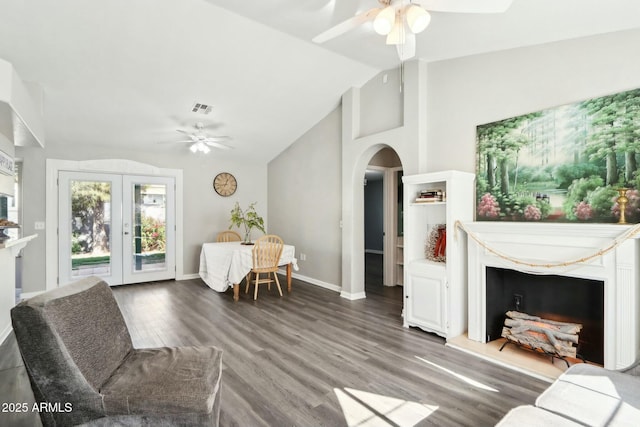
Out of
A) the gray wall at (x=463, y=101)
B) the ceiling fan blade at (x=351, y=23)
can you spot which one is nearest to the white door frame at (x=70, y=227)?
the gray wall at (x=463, y=101)

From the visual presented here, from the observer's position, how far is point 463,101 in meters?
3.55

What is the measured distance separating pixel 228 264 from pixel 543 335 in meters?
3.92

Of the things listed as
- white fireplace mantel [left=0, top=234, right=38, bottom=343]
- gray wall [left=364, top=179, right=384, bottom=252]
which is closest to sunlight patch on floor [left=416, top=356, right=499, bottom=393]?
white fireplace mantel [left=0, top=234, right=38, bottom=343]

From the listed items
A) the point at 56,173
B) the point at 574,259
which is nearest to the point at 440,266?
the point at 574,259

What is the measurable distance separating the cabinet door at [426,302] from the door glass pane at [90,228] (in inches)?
199

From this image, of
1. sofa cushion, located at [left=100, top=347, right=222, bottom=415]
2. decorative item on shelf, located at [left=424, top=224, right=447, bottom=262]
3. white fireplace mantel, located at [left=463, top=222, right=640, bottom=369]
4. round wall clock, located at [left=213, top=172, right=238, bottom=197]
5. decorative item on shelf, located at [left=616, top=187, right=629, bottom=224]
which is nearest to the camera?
sofa cushion, located at [left=100, top=347, right=222, bottom=415]

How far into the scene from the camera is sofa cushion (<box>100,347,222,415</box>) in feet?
4.86

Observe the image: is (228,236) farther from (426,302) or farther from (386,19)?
(386,19)

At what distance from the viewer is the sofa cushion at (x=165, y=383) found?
4.86 feet

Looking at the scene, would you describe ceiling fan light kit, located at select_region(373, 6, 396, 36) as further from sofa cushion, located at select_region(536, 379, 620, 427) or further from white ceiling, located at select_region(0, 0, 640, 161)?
sofa cushion, located at select_region(536, 379, 620, 427)

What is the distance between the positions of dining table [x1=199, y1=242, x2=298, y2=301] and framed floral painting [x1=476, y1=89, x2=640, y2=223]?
307 cm

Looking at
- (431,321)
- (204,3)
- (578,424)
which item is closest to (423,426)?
(578,424)

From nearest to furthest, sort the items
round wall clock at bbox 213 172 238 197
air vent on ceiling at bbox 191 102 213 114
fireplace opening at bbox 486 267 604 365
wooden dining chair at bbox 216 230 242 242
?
fireplace opening at bbox 486 267 604 365 < air vent on ceiling at bbox 191 102 213 114 < wooden dining chair at bbox 216 230 242 242 < round wall clock at bbox 213 172 238 197

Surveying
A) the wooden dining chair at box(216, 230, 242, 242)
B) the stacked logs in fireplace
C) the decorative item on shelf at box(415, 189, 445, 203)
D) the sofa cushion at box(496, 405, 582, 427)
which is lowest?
the stacked logs in fireplace
